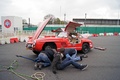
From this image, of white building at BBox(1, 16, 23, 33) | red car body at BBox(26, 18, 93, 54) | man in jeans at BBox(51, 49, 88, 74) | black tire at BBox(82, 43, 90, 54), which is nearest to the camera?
man in jeans at BBox(51, 49, 88, 74)

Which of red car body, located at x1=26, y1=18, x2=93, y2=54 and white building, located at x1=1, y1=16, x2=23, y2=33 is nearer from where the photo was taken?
red car body, located at x1=26, y1=18, x2=93, y2=54

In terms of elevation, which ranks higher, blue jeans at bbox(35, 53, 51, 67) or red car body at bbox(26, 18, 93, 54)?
red car body at bbox(26, 18, 93, 54)

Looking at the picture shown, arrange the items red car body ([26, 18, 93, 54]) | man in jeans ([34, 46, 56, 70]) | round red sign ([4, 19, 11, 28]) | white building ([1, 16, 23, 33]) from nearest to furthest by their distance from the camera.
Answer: man in jeans ([34, 46, 56, 70]), red car body ([26, 18, 93, 54]), white building ([1, 16, 23, 33]), round red sign ([4, 19, 11, 28])

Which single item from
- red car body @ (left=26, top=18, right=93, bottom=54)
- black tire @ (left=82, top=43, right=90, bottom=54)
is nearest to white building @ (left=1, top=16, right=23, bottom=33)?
red car body @ (left=26, top=18, right=93, bottom=54)

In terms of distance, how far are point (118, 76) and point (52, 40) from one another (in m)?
4.35

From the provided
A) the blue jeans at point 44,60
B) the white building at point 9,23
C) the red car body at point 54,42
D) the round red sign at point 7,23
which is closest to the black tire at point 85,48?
the red car body at point 54,42

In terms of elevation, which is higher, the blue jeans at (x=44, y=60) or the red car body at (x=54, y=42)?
the red car body at (x=54, y=42)

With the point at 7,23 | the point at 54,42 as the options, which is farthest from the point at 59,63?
the point at 7,23

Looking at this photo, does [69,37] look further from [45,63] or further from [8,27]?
[8,27]

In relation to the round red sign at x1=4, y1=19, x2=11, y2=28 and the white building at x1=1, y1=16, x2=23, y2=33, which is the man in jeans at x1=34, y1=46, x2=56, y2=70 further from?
Answer: the round red sign at x1=4, y1=19, x2=11, y2=28

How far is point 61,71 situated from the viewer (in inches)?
228

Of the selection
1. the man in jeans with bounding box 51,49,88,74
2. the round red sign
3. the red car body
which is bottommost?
the man in jeans with bounding box 51,49,88,74

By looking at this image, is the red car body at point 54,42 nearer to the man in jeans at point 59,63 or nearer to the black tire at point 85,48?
the black tire at point 85,48

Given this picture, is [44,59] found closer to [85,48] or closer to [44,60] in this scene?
[44,60]
